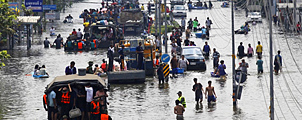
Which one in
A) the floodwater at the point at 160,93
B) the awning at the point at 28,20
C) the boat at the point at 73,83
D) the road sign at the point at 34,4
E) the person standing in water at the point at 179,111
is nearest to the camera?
the boat at the point at 73,83

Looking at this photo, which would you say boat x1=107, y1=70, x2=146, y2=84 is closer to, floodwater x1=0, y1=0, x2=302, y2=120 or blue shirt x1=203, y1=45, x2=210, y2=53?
floodwater x1=0, y1=0, x2=302, y2=120

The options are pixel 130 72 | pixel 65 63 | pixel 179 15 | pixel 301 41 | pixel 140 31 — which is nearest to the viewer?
pixel 130 72

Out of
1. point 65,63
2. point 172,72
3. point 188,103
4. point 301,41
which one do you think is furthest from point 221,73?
point 301,41

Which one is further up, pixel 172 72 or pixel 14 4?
pixel 14 4

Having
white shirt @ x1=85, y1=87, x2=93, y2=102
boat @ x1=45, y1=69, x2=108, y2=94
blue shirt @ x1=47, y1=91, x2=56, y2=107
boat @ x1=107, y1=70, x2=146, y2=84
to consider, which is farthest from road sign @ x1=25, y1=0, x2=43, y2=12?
white shirt @ x1=85, y1=87, x2=93, y2=102

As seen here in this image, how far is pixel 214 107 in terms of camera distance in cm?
2683

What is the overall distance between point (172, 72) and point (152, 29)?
2999 centimetres

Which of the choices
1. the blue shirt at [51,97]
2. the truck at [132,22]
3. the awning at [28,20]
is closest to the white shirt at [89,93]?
the blue shirt at [51,97]

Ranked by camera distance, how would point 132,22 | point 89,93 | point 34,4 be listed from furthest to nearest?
point 132,22 → point 34,4 → point 89,93

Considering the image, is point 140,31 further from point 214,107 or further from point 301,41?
point 214,107

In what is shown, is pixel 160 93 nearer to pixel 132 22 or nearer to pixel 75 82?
pixel 75 82

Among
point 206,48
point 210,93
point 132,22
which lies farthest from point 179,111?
point 132,22

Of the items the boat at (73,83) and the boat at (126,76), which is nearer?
the boat at (73,83)

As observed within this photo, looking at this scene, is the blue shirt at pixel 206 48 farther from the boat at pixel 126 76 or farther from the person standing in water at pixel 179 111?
the person standing in water at pixel 179 111
